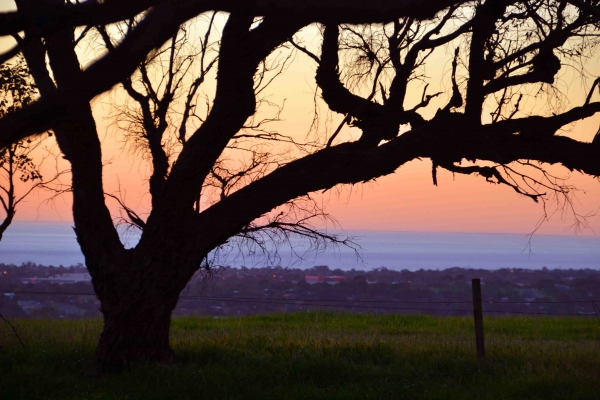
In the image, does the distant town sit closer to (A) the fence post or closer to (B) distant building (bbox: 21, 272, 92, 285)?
(B) distant building (bbox: 21, 272, 92, 285)

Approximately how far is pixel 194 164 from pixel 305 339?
13.6 feet

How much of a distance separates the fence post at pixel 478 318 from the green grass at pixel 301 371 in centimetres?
17

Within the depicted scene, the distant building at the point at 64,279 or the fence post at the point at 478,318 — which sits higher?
the distant building at the point at 64,279

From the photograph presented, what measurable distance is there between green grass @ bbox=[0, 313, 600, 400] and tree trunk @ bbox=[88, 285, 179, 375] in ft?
1.12

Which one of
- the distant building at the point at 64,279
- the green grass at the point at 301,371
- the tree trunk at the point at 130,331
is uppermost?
the distant building at the point at 64,279

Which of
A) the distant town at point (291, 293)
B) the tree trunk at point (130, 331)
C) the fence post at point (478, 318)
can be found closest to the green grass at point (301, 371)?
the fence post at point (478, 318)

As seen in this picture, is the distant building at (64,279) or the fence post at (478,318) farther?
the distant building at (64,279)

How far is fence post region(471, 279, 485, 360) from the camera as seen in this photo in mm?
10188

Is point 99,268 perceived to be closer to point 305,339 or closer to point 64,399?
point 64,399

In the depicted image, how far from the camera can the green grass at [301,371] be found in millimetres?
7953

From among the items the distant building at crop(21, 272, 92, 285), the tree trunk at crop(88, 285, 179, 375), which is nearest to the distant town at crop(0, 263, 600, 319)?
the distant building at crop(21, 272, 92, 285)

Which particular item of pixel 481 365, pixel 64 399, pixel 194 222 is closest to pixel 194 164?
pixel 194 222

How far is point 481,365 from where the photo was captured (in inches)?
375

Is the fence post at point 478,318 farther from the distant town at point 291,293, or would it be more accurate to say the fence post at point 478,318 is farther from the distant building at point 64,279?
the distant building at point 64,279
